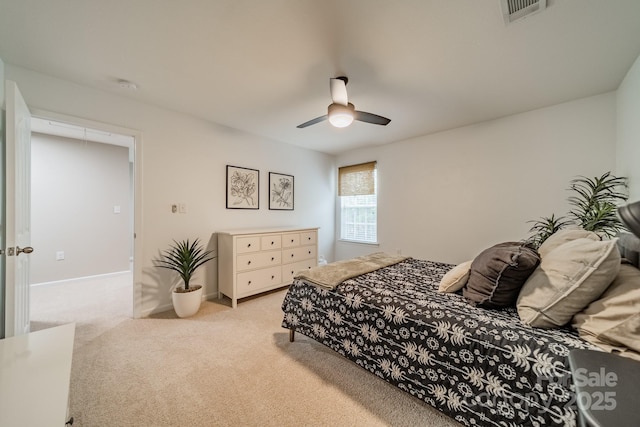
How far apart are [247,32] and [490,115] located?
2956 millimetres

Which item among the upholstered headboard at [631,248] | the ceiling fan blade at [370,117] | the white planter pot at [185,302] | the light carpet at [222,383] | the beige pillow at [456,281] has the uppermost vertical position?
the ceiling fan blade at [370,117]

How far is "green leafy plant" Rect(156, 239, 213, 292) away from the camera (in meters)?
2.74

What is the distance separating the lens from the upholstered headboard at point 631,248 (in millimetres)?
1368

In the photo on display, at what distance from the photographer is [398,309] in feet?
4.97

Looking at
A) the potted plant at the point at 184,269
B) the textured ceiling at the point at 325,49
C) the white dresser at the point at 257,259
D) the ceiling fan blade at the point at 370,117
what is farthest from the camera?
the white dresser at the point at 257,259

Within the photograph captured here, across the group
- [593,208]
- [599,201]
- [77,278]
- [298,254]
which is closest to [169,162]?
[298,254]

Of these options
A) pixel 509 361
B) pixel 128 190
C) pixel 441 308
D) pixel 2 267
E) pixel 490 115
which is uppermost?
pixel 490 115

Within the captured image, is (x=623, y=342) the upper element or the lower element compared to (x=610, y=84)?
lower

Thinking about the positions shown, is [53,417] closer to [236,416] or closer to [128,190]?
[236,416]

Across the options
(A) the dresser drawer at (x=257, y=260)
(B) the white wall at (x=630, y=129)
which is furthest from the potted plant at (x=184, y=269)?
(B) the white wall at (x=630, y=129)

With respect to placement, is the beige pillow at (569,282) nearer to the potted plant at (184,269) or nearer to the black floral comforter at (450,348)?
the black floral comforter at (450,348)

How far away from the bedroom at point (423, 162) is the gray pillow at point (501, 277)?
1.50 metres

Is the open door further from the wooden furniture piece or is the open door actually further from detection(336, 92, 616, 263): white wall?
detection(336, 92, 616, 263): white wall

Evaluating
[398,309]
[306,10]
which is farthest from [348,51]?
[398,309]
